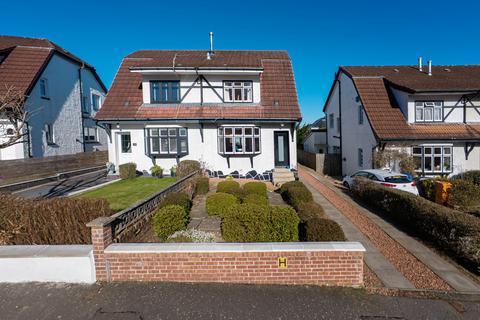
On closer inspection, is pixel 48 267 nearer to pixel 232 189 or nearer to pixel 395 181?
pixel 232 189

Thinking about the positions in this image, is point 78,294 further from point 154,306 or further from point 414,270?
point 414,270

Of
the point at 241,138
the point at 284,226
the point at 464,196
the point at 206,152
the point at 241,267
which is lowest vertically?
the point at 464,196

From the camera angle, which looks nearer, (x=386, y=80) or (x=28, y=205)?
(x=28, y=205)

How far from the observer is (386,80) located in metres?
18.1

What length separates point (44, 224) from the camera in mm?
5449

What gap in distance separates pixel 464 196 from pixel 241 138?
10721mm

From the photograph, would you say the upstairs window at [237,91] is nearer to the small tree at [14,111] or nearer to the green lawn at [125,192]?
the green lawn at [125,192]

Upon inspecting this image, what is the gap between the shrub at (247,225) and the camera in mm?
5824

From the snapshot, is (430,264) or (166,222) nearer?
(430,264)

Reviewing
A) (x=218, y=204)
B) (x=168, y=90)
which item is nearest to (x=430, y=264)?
(x=218, y=204)

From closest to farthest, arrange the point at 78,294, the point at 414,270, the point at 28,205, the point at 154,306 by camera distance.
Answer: the point at 154,306 → the point at 78,294 → the point at 414,270 → the point at 28,205

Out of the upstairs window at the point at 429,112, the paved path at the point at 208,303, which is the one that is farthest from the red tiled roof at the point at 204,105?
the paved path at the point at 208,303

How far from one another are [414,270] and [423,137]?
516 inches

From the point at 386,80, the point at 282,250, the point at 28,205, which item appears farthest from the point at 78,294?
the point at 386,80
